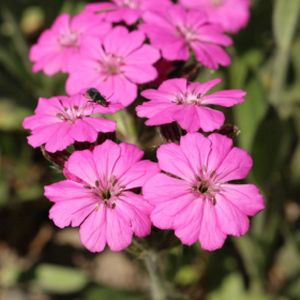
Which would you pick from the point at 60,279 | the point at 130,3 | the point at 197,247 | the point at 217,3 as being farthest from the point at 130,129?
the point at 217,3

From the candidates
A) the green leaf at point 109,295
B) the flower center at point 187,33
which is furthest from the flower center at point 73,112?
the green leaf at point 109,295

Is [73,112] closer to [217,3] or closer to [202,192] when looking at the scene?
[202,192]

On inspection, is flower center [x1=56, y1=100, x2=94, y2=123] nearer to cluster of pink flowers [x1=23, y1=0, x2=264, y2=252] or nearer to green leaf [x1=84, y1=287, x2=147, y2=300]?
cluster of pink flowers [x1=23, y1=0, x2=264, y2=252]

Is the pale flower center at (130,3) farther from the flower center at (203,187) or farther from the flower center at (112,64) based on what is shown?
the flower center at (203,187)

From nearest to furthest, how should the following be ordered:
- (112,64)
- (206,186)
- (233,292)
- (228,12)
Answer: (206,186) < (112,64) < (233,292) < (228,12)

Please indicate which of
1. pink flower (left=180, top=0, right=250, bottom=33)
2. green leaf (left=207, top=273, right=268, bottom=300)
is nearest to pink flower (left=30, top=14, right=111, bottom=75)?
pink flower (left=180, top=0, right=250, bottom=33)

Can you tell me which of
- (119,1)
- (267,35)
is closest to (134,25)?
(119,1)
